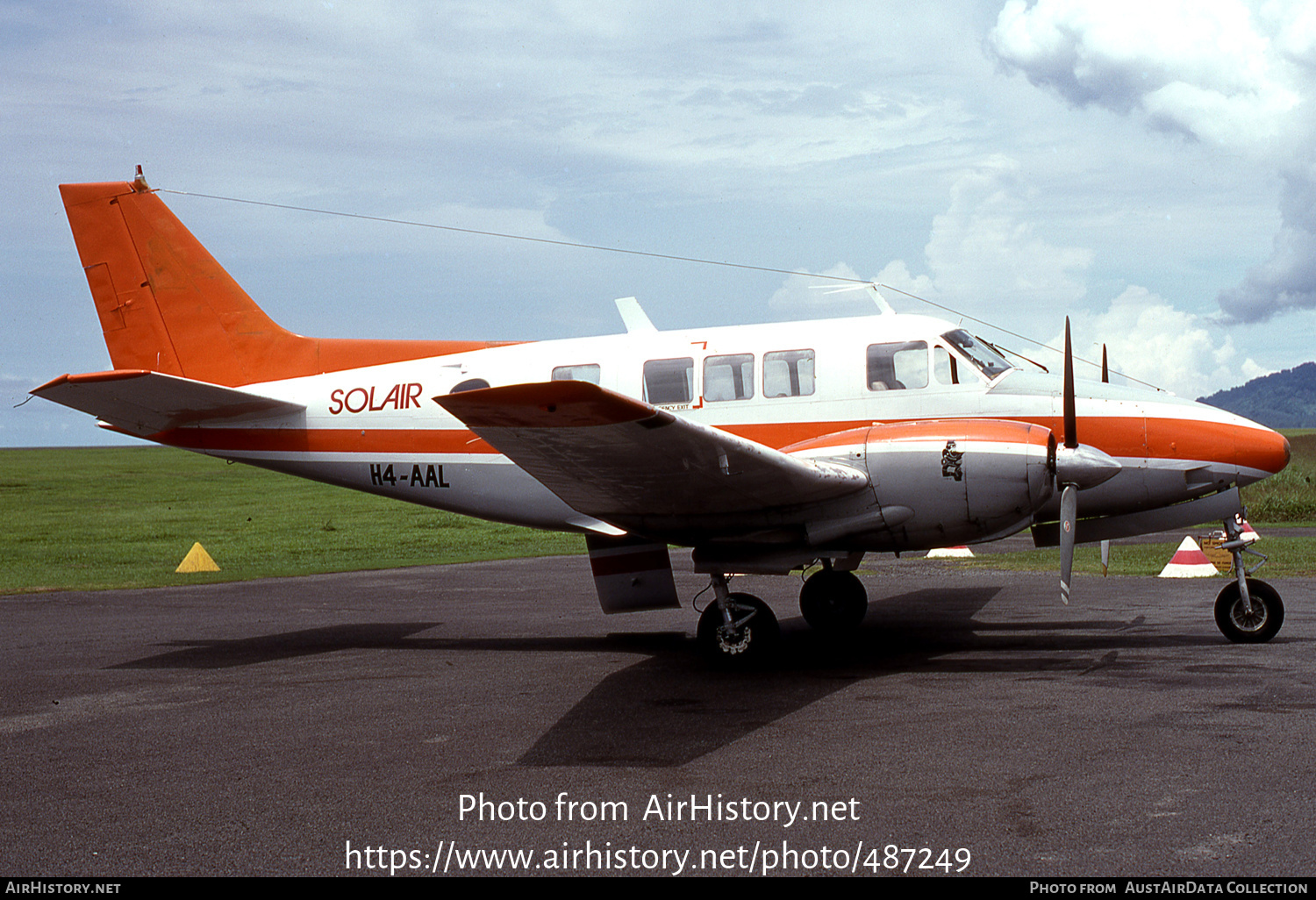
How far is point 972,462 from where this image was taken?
971 centimetres

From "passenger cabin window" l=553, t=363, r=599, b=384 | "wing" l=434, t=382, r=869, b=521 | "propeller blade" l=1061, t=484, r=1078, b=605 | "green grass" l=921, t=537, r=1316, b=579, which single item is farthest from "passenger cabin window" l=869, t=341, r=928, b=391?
"green grass" l=921, t=537, r=1316, b=579

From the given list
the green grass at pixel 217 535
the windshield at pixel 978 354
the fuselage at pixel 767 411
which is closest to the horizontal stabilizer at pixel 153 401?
the fuselage at pixel 767 411

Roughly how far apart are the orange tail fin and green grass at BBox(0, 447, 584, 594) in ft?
25.7

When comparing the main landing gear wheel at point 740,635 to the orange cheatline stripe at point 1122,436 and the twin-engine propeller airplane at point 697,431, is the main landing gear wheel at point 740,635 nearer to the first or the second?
the twin-engine propeller airplane at point 697,431

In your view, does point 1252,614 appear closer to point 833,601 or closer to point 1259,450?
point 1259,450

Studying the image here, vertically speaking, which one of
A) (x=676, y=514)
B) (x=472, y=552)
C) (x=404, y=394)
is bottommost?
(x=472, y=552)

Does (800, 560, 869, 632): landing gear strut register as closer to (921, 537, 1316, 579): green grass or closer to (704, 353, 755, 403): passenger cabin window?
(704, 353, 755, 403): passenger cabin window

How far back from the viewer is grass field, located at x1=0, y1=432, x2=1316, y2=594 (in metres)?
21.8

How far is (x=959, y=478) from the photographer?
970cm

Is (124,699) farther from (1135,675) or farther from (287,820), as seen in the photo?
(1135,675)

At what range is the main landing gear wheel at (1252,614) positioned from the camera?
10.7 m

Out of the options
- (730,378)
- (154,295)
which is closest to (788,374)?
(730,378)
